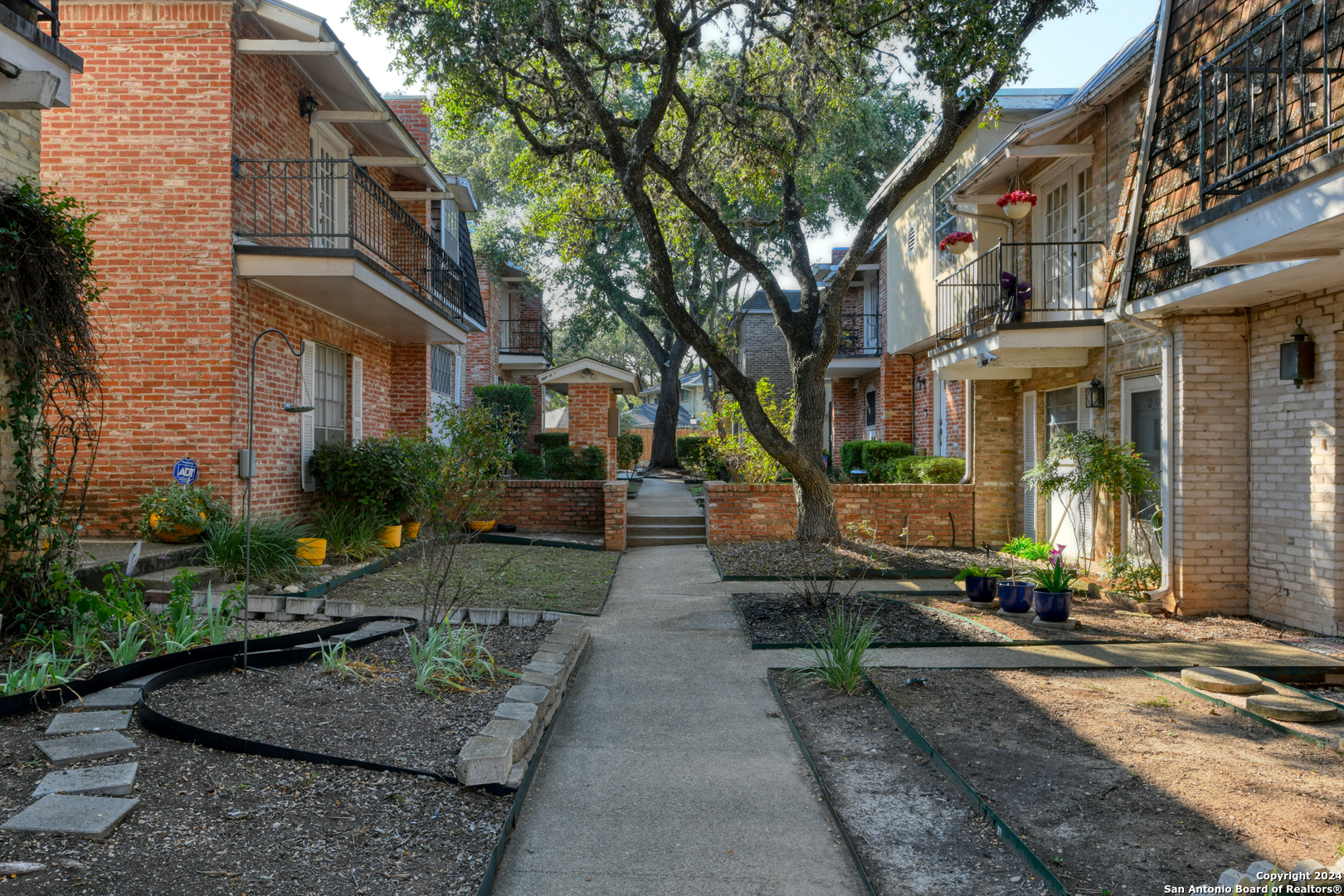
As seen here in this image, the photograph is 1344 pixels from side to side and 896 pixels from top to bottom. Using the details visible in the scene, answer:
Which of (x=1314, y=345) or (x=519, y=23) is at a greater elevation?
(x=519, y=23)

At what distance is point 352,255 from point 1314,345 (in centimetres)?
923

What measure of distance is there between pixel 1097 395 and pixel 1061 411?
1.61 meters

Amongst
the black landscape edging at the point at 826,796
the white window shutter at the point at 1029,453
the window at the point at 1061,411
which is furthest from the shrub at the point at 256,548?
the white window shutter at the point at 1029,453

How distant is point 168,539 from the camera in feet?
26.4

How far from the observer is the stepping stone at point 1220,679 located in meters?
5.26

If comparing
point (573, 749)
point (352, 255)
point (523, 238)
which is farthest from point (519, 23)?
point (523, 238)

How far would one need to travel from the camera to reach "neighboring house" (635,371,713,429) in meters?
42.8

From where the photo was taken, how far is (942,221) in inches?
572

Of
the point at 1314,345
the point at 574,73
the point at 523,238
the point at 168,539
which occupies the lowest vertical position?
the point at 168,539

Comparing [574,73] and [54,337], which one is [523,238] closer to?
[574,73]

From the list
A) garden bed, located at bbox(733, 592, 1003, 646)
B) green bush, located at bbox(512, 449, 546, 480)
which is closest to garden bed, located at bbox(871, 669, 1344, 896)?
garden bed, located at bbox(733, 592, 1003, 646)

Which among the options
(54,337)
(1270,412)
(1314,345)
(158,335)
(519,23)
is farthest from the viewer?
(519,23)

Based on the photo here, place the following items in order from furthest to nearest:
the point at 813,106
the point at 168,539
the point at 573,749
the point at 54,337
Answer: the point at 813,106
the point at 168,539
the point at 54,337
the point at 573,749

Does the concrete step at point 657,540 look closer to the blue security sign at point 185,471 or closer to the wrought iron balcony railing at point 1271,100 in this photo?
the blue security sign at point 185,471
